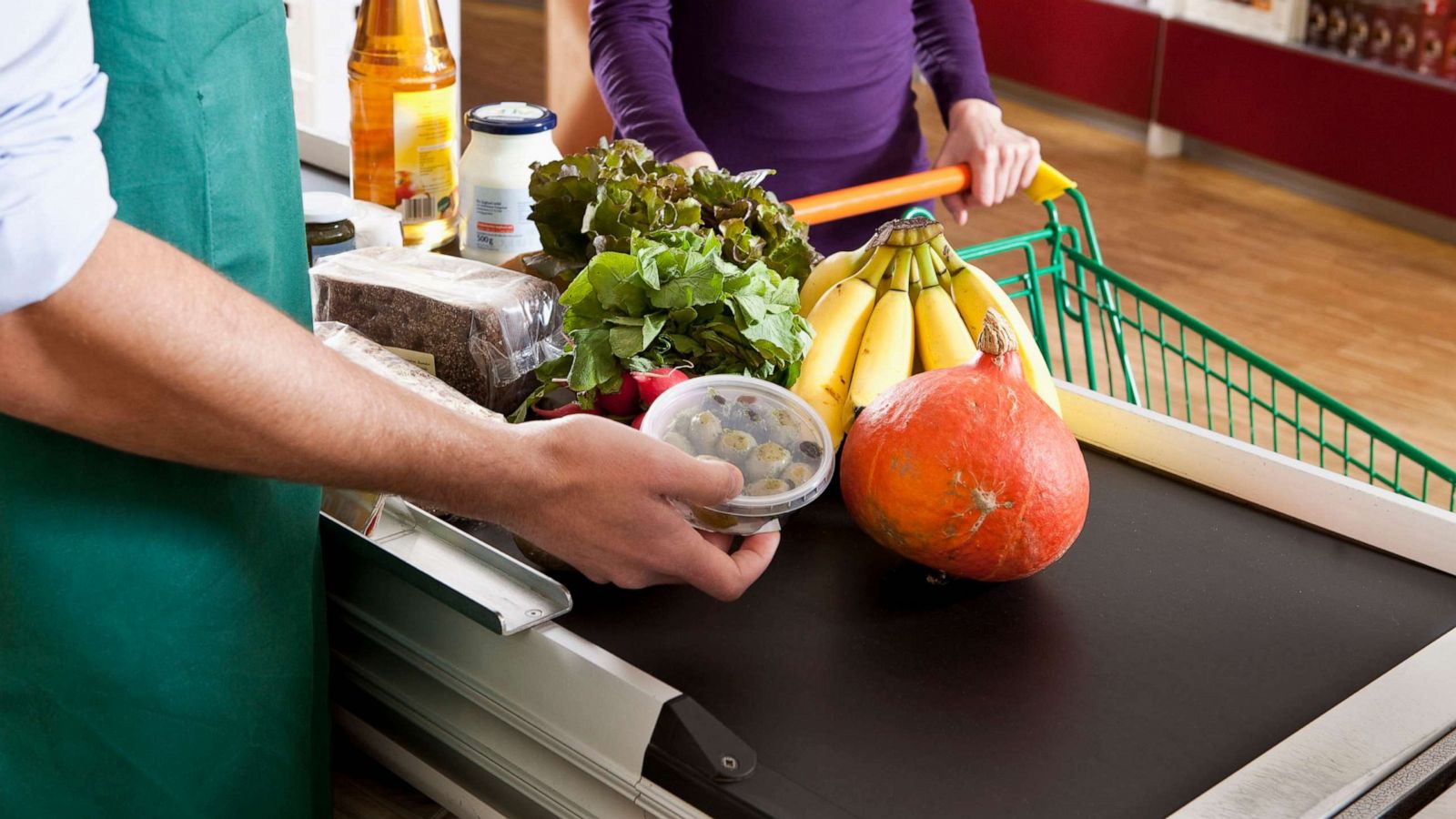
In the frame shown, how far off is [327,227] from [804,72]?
33.6 inches

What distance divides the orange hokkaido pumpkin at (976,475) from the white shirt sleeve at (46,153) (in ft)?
1.65

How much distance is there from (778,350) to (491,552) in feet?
0.87

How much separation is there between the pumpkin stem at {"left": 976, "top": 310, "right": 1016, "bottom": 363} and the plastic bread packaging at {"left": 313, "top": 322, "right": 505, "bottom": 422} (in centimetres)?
34

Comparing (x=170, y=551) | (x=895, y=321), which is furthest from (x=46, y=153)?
(x=895, y=321)

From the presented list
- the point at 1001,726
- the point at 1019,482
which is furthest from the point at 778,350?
the point at 1001,726

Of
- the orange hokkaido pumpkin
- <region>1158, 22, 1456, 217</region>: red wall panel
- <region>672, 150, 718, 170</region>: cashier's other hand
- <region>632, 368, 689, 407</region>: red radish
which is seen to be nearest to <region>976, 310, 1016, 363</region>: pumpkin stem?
the orange hokkaido pumpkin

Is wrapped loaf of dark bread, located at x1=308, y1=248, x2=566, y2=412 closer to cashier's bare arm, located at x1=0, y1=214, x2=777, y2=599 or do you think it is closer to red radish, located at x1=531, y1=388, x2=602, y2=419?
red radish, located at x1=531, y1=388, x2=602, y2=419

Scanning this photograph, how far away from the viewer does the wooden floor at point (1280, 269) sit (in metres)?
3.39

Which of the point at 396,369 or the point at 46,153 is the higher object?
the point at 46,153

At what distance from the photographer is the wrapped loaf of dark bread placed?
1087mm

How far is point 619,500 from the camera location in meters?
0.83

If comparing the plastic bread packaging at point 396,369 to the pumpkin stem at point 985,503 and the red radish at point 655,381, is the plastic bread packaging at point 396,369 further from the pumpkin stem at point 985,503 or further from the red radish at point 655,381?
the pumpkin stem at point 985,503

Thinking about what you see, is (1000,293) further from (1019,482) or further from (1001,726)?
(1001,726)

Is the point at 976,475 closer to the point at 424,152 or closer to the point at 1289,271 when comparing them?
the point at 424,152
